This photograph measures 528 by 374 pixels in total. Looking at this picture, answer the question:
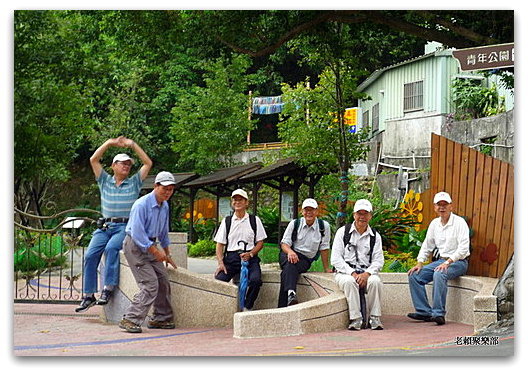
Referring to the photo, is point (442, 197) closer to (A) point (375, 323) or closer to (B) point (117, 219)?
(A) point (375, 323)

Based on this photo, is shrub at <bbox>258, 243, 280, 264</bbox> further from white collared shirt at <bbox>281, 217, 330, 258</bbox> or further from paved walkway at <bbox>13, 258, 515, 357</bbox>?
paved walkway at <bbox>13, 258, 515, 357</bbox>

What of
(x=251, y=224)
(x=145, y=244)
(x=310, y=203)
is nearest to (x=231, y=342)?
(x=145, y=244)

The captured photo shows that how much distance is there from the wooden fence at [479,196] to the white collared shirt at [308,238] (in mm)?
1367

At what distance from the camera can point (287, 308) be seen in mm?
9312

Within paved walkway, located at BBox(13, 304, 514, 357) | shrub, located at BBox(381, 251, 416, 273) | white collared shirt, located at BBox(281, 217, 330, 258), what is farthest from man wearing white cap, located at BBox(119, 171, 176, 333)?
shrub, located at BBox(381, 251, 416, 273)

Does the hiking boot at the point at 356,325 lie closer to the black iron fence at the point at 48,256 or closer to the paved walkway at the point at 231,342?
the paved walkway at the point at 231,342

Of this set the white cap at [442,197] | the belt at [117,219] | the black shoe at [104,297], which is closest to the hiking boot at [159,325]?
the black shoe at [104,297]

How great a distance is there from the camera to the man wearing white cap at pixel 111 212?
9.94 meters

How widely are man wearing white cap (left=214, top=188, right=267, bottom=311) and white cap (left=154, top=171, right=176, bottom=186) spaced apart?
1151 mm

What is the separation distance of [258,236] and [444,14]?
3220 millimetres

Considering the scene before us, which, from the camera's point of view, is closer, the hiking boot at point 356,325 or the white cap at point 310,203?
the hiking boot at point 356,325

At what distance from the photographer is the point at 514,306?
9.45 metres

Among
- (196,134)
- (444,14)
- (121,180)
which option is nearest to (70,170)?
(121,180)

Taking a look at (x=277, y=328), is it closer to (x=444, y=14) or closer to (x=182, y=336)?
(x=182, y=336)
